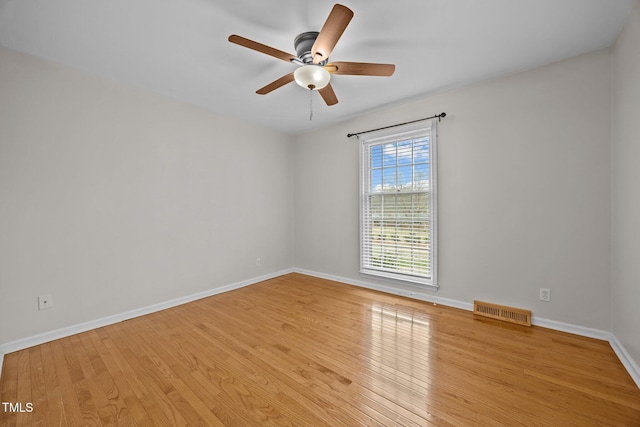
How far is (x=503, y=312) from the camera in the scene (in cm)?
272

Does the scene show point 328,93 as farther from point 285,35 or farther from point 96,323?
point 96,323

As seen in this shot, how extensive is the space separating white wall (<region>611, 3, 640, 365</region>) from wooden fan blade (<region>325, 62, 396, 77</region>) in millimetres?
1651

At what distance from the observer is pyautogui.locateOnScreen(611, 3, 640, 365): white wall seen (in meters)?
1.79

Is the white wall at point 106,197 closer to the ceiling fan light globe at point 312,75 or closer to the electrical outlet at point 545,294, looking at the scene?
the ceiling fan light globe at point 312,75

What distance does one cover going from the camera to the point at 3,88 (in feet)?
7.10

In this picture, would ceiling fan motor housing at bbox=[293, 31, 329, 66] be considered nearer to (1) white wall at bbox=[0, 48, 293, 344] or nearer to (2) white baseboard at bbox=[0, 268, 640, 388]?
(1) white wall at bbox=[0, 48, 293, 344]

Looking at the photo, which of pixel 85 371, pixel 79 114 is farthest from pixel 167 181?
pixel 85 371

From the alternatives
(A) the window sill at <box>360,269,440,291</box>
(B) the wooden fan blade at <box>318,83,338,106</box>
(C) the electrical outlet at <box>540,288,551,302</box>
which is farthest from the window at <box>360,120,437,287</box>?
(B) the wooden fan blade at <box>318,83,338,106</box>

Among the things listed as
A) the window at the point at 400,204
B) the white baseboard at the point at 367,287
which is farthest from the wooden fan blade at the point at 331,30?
the white baseboard at the point at 367,287

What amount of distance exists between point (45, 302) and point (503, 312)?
4.42 metres

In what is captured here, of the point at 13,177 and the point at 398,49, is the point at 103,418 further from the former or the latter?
the point at 398,49

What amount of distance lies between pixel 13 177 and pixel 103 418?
2131 mm

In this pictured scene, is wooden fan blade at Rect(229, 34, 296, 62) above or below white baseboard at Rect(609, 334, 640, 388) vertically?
above

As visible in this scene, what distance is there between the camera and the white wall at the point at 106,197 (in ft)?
7.30
